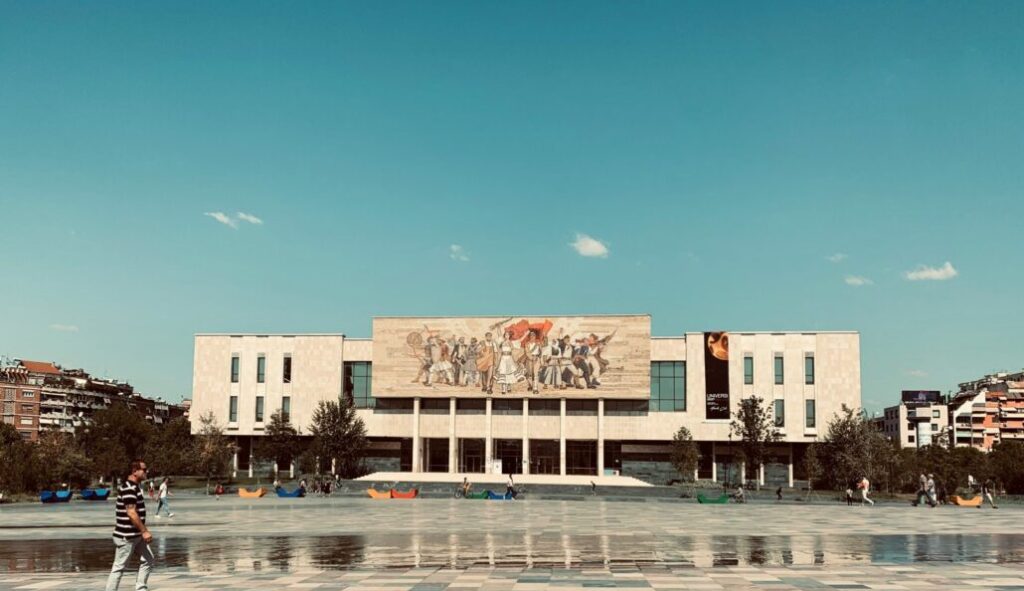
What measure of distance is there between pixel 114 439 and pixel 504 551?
213 ft

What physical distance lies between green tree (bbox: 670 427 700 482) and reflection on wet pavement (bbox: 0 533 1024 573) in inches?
2090

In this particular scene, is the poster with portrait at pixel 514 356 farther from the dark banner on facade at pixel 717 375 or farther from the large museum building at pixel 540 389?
the dark banner on facade at pixel 717 375

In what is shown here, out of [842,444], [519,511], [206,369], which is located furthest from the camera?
[206,369]

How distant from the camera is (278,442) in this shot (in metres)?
83.9

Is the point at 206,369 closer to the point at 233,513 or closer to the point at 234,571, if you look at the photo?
the point at 233,513

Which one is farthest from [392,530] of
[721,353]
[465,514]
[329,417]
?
[721,353]

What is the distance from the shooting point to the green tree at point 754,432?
7438 centimetres

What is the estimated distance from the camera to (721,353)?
84.3 meters

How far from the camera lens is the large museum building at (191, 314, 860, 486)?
8362 centimetres

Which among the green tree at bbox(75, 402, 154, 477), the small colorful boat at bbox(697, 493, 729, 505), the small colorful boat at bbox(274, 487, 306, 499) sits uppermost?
the green tree at bbox(75, 402, 154, 477)

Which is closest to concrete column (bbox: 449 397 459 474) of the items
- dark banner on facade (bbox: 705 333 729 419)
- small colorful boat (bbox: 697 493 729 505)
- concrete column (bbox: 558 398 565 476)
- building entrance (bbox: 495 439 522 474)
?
building entrance (bbox: 495 439 522 474)

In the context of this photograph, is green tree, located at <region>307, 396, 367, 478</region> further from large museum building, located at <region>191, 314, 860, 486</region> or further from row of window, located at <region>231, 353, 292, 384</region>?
row of window, located at <region>231, 353, 292, 384</region>

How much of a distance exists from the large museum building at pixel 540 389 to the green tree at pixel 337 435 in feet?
20.2

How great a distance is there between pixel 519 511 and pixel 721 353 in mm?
47622
